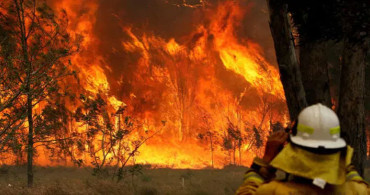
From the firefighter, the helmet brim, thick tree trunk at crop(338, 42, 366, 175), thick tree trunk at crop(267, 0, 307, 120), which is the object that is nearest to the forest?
thick tree trunk at crop(338, 42, 366, 175)

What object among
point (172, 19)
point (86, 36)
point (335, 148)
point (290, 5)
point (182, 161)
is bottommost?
point (182, 161)

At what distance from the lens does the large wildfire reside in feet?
129

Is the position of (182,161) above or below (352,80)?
below

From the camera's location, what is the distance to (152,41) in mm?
45250

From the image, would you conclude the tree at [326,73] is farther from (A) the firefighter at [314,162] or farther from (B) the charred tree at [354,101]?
(A) the firefighter at [314,162]

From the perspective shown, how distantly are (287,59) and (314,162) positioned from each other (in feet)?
8.91

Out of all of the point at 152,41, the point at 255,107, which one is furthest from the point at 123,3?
the point at 255,107

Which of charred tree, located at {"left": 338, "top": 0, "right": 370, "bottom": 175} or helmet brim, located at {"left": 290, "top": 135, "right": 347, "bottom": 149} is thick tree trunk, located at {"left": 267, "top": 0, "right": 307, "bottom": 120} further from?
helmet brim, located at {"left": 290, "top": 135, "right": 347, "bottom": 149}

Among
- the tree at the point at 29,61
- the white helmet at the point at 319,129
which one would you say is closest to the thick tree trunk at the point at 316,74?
the white helmet at the point at 319,129

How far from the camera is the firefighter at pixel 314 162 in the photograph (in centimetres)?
235

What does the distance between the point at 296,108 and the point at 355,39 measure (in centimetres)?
134

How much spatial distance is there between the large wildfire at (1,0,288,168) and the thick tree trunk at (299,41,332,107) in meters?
31.8

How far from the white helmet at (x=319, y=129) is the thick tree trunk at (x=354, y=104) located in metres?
2.79

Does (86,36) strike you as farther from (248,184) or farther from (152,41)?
(248,184)
